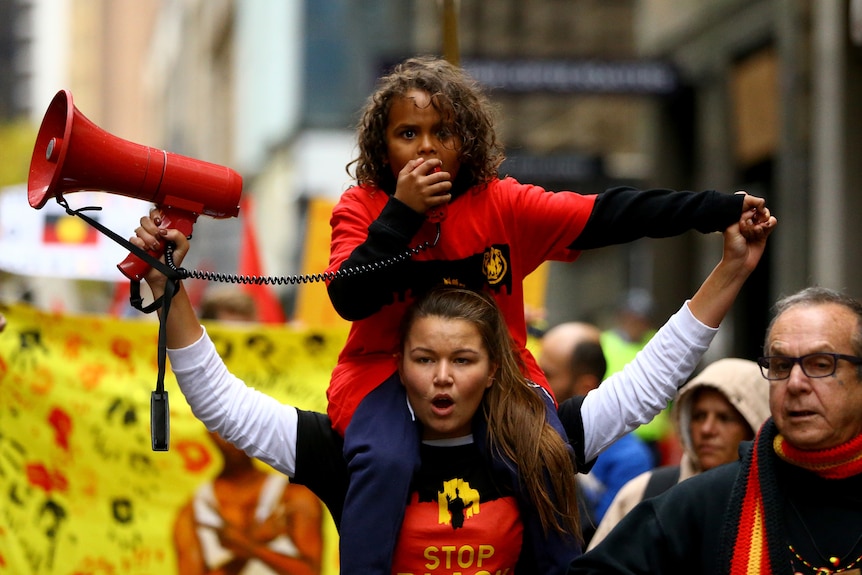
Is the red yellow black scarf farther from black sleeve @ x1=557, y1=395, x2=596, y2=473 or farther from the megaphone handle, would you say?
the megaphone handle

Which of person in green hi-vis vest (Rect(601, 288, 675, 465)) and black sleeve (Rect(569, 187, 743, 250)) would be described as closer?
black sleeve (Rect(569, 187, 743, 250))

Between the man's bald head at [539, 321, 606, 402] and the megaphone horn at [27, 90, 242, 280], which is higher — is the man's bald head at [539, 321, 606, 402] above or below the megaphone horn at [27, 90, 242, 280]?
below

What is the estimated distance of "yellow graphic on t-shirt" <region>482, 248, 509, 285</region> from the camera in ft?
11.2

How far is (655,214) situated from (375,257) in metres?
0.66

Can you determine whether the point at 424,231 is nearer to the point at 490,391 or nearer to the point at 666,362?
the point at 490,391

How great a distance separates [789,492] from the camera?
325 centimetres

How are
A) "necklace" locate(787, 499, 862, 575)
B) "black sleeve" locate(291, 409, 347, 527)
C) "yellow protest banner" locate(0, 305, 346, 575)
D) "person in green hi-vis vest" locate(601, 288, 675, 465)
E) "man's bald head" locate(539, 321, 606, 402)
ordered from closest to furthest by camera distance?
"necklace" locate(787, 499, 862, 575)
"black sleeve" locate(291, 409, 347, 527)
"yellow protest banner" locate(0, 305, 346, 575)
"man's bald head" locate(539, 321, 606, 402)
"person in green hi-vis vest" locate(601, 288, 675, 465)

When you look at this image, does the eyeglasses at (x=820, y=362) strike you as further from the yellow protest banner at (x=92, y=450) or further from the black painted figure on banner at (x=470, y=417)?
the yellow protest banner at (x=92, y=450)

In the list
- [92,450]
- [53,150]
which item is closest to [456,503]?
[53,150]

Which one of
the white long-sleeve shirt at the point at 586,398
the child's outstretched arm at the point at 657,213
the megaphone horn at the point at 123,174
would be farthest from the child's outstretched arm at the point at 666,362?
the megaphone horn at the point at 123,174

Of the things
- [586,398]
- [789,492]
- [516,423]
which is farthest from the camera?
[586,398]

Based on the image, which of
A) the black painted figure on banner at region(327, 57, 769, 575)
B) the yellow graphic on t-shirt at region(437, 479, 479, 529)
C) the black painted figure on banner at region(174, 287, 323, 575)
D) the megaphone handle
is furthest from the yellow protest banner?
the yellow graphic on t-shirt at region(437, 479, 479, 529)

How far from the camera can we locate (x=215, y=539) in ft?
19.3

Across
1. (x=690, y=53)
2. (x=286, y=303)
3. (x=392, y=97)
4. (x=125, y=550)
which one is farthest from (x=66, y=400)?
(x=286, y=303)
